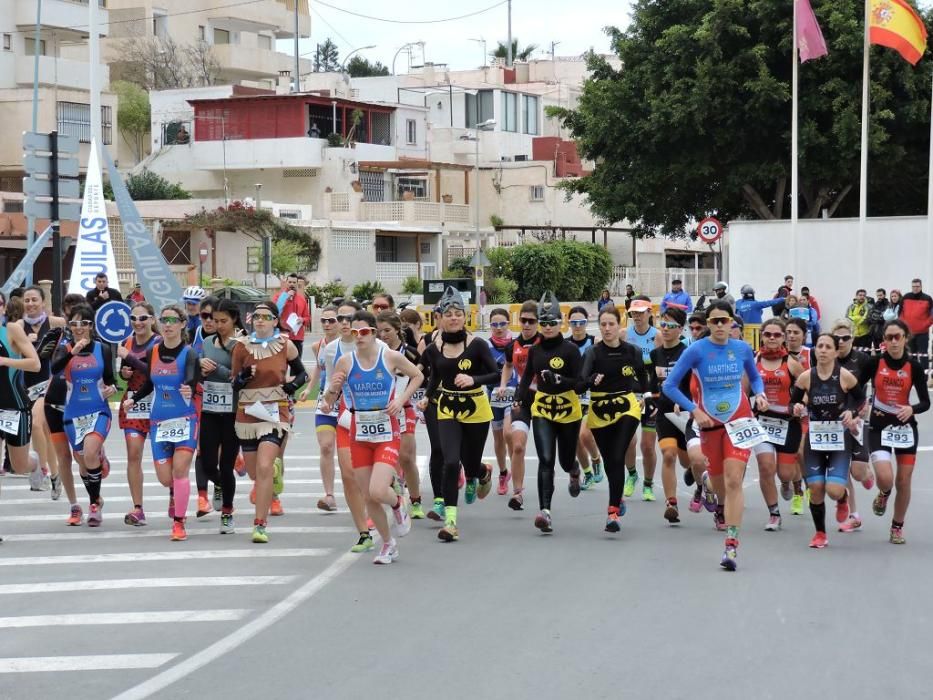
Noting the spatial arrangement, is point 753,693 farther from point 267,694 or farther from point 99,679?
point 99,679

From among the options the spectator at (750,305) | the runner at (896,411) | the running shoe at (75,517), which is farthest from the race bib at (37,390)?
the spectator at (750,305)

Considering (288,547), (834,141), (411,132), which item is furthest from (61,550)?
(411,132)

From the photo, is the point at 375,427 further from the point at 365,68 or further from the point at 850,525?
the point at 365,68

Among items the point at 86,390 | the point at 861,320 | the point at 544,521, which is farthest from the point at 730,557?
the point at 861,320

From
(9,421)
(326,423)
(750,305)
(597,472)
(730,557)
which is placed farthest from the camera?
(750,305)

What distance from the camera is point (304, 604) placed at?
9477mm

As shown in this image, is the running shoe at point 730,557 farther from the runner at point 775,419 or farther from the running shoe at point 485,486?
the running shoe at point 485,486

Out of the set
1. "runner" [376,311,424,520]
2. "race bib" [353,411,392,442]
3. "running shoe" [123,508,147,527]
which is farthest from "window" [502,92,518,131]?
"race bib" [353,411,392,442]

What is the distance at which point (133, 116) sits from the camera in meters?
73.1

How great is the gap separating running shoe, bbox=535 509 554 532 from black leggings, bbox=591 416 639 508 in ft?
1.91

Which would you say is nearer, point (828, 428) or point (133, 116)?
point (828, 428)

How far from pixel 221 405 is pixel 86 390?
1405 mm

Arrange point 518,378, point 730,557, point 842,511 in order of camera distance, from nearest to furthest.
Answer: point 730,557 < point 842,511 < point 518,378

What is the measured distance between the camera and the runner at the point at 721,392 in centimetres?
1122
